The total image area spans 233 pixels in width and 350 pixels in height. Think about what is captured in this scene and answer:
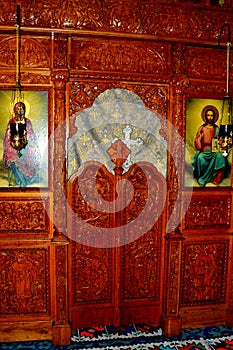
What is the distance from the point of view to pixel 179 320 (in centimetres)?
337

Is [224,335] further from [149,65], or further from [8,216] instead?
[149,65]

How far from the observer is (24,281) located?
10.5ft

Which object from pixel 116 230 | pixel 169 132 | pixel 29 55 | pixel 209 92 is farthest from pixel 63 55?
pixel 116 230

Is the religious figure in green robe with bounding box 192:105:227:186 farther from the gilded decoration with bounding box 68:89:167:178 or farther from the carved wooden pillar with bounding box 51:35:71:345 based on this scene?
the carved wooden pillar with bounding box 51:35:71:345

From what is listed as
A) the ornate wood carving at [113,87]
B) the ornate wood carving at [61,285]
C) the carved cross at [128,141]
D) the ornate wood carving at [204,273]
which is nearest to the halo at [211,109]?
the ornate wood carving at [113,87]

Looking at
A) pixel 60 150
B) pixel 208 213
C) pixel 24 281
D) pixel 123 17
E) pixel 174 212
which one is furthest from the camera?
pixel 208 213

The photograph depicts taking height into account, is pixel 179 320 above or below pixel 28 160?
below

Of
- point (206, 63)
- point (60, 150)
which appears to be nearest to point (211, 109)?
point (206, 63)

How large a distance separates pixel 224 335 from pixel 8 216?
96.4 inches

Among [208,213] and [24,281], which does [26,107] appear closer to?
[24,281]

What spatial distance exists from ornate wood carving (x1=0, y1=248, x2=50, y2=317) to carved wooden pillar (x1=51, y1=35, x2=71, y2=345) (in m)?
0.15

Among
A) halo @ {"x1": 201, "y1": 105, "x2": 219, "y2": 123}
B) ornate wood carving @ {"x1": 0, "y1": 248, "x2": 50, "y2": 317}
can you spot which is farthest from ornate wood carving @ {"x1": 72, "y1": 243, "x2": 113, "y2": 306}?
halo @ {"x1": 201, "y1": 105, "x2": 219, "y2": 123}

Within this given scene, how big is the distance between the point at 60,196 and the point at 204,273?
1727mm

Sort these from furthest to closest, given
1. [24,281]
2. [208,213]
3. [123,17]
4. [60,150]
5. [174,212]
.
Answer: [208,213], [174,212], [24,281], [60,150], [123,17]
